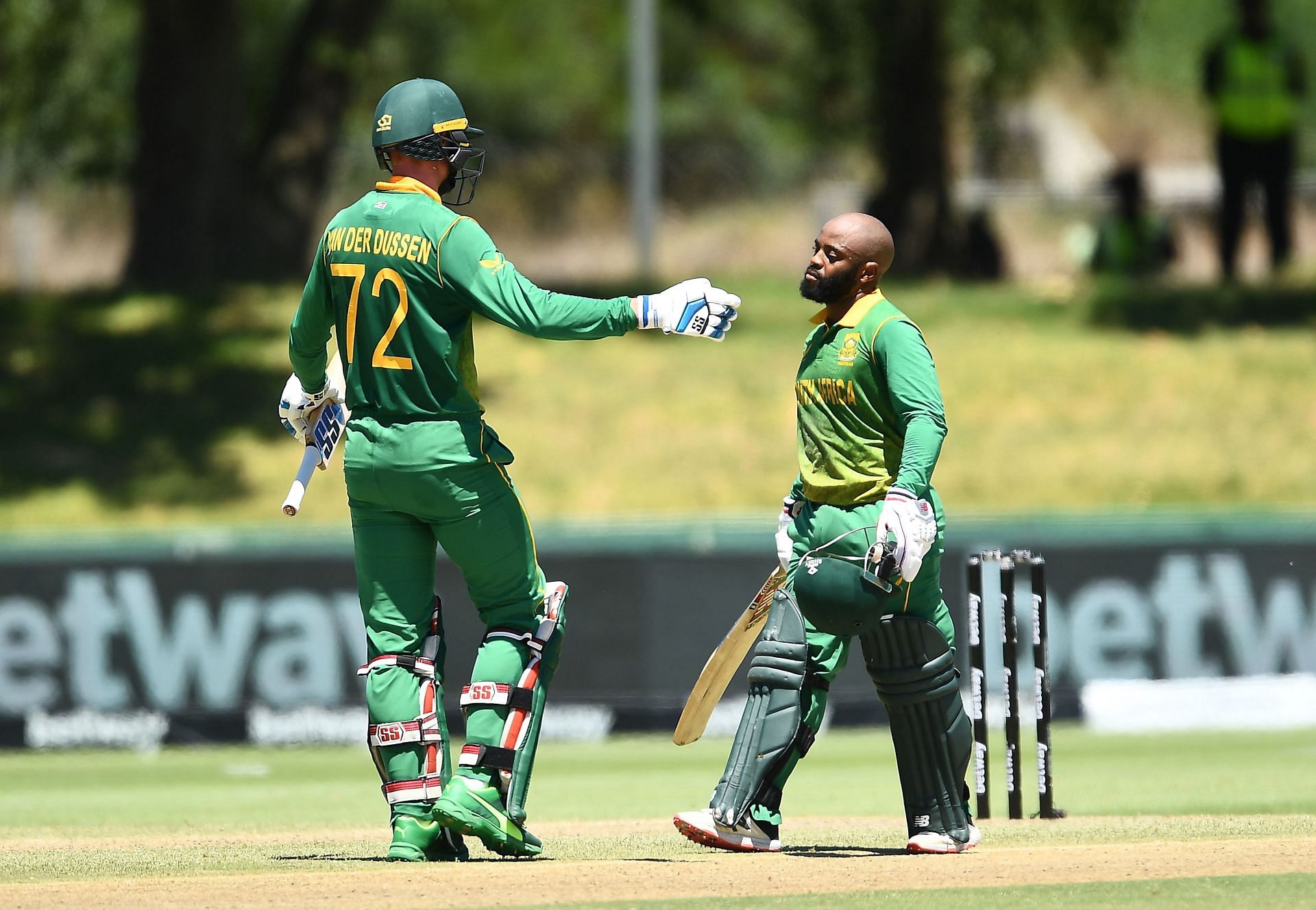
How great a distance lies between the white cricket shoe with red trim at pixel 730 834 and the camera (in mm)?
6727

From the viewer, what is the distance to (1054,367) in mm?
20484

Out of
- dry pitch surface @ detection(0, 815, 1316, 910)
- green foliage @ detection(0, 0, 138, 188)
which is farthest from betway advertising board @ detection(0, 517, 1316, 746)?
green foliage @ detection(0, 0, 138, 188)

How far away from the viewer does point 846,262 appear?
6.72 meters

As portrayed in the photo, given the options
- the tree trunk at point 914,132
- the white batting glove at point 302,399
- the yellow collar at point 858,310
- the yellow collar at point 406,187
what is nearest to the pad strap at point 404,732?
the white batting glove at point 302,399

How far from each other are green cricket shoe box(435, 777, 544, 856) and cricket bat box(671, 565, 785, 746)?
79 centimetres

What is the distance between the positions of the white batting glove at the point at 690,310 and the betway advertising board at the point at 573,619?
7.21m

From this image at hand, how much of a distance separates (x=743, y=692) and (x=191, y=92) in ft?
38.4

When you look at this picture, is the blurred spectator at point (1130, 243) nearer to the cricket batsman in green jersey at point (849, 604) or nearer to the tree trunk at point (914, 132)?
the tree trunk at point (914, 132)

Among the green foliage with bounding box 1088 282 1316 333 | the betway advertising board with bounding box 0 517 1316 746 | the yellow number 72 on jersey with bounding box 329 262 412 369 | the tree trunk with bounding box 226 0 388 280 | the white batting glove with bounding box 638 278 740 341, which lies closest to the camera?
the white batting glove with bounding box 638 278 740 341

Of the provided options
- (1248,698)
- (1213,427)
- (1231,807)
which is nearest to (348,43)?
(1213,427)

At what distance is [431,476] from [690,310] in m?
0.98

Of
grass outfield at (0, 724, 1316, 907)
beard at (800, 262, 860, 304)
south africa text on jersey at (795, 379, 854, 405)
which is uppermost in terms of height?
beard at (800, 262, 860, 304)

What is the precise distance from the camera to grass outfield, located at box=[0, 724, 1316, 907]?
566 centimetres

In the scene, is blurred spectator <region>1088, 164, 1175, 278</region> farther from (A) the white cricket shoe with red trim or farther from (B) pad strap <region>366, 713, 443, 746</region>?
(B) pad strap <region>366, 713, 443, 746</region>
